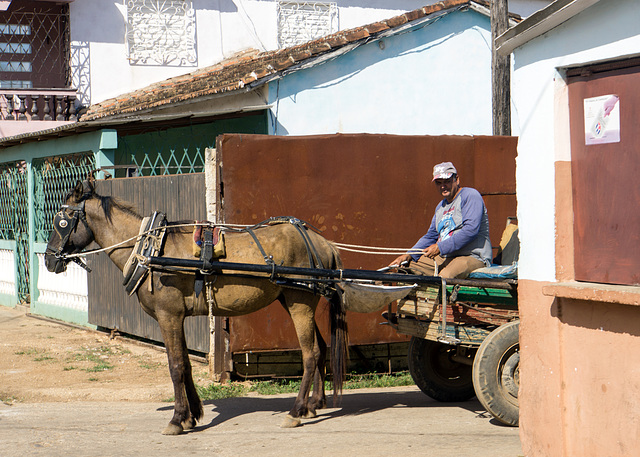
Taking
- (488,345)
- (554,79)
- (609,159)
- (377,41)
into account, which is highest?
(377,41)

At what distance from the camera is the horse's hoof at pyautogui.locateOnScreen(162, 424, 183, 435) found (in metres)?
6.73

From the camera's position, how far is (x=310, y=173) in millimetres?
8719

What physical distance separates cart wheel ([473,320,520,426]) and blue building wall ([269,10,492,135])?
6.78 metres

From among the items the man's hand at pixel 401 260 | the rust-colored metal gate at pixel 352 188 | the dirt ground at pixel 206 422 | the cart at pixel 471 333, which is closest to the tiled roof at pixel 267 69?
the rust-colored metal gate at pixel 352 188

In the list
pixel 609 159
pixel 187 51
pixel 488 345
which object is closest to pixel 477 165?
pixel 488 345

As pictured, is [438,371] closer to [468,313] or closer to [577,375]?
[468,313]

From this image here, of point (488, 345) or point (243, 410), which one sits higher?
point (488, 345)

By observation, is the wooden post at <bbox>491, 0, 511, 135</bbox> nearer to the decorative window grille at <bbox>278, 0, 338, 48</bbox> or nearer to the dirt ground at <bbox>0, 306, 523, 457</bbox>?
the dirt ground at <bbox>0, 306, 523, 457</bbox>

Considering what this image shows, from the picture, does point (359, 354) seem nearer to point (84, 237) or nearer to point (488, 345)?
point (488, 345)

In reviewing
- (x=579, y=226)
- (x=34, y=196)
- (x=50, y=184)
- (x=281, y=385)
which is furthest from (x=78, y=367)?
(x=579, y=226)

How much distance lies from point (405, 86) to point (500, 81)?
2.43 metres

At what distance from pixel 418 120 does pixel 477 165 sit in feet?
13.9

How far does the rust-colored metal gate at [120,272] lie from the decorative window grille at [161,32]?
7.52 m

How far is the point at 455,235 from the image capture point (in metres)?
7.09
